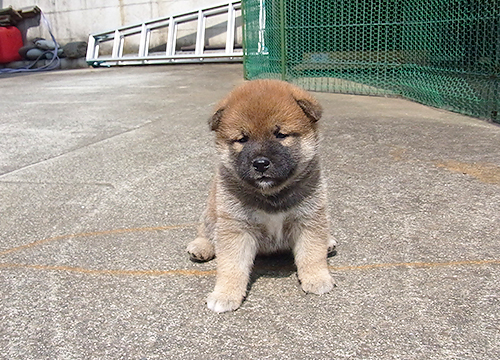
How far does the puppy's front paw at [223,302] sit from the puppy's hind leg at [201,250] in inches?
19.7

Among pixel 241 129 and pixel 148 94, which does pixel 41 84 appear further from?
pixel 241 129

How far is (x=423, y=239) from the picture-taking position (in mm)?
3146

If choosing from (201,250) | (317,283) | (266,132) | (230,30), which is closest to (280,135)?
(266,132)

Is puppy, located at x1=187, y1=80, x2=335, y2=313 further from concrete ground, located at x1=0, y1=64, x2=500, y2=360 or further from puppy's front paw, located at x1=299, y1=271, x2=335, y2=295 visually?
concrete ground, located at x1=0, y1=64, x2=500, y2=360

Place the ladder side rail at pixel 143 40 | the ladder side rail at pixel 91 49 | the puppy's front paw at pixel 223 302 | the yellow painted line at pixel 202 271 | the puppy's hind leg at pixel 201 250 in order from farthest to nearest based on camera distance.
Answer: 1. the ladder side rail at pixel 91 49
2. the ladder side rail at pixel 143 40
3. the puppy's hind leg at pixel 201 250
4. the yellow painted line at pixel 202 271
5. the puppy's front paw at pixel 223 302

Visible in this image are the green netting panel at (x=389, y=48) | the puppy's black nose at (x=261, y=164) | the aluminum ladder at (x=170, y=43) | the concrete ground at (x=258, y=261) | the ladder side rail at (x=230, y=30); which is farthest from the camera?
the aluminum ladder at (x=170, y=43)

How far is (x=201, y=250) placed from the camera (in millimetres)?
2943

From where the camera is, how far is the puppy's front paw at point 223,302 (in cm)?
243

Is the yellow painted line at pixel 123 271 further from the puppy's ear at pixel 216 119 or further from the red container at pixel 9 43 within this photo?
the red container at pixel 9 43

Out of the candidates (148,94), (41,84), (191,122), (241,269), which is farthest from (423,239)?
(41,84)

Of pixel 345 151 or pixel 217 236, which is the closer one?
pixel 217 236

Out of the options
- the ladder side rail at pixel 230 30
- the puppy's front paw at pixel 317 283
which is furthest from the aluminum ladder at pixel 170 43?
the puppy's front paw at pixel 317 283

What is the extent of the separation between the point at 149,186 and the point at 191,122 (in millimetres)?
2538

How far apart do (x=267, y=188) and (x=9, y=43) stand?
55.5ft
